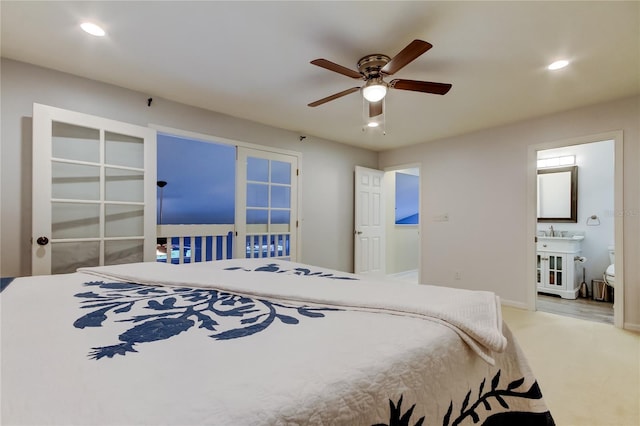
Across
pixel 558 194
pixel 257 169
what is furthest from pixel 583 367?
pixel 257 169

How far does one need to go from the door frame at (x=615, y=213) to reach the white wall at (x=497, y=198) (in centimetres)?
3

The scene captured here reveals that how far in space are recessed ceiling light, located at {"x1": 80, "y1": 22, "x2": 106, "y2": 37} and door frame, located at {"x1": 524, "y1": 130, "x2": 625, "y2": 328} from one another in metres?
4.35

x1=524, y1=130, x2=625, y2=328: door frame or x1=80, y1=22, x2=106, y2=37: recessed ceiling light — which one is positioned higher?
x1=80, y1=22, x2=106, y2=37: recessed ceiling light

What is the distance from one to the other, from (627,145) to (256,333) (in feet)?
13.3

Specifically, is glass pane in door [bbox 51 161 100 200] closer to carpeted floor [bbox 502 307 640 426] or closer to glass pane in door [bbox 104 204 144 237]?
glass pane in door [bbox 104 204 144 237]

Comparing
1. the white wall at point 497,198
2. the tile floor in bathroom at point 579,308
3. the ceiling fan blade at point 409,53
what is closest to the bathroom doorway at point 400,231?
the white wall at point 497,198

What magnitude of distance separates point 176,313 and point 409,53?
179 centimetres

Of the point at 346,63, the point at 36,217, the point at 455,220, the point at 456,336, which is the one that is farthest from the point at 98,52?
the point at 455,220

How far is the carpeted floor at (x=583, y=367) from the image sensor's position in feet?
5.44

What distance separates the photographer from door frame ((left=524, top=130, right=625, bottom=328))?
2953 millimetres

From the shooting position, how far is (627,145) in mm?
2932

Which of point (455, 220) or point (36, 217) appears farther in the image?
point (455, 220)

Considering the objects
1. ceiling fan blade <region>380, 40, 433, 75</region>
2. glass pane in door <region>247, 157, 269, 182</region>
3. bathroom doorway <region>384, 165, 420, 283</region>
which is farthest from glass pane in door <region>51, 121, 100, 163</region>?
bathroom doorway <region>384, 165, 420, 283</region>

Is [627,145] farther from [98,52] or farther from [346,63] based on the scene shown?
[98,52]
